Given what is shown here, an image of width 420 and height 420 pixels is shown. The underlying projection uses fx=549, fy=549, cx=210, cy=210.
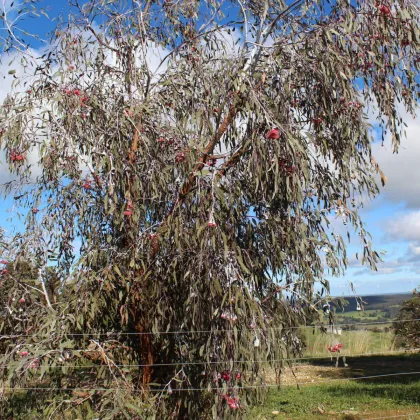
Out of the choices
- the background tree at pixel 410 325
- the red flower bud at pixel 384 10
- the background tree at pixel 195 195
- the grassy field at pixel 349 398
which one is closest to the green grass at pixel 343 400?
the grassy field at pixel 349 398

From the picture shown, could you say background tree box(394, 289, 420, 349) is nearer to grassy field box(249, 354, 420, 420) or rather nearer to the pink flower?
grassy field box(249, 354, 420, 420)

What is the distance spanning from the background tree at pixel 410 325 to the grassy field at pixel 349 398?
1.96 ft

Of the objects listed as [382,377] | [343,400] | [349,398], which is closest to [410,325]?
[382,377]

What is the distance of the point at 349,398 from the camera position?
25.1 feet

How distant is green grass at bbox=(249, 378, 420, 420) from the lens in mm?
6797

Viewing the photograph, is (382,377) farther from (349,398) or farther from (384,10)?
(384,10)

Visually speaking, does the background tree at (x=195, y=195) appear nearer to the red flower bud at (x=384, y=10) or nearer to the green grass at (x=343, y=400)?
the red flower bud at (x=384, y=10)

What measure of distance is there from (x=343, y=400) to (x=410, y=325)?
2.58 metres

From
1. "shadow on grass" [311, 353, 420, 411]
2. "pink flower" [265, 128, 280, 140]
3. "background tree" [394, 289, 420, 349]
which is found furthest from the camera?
"background tree" [394, 289, 420, 349]

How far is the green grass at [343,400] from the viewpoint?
6797mm

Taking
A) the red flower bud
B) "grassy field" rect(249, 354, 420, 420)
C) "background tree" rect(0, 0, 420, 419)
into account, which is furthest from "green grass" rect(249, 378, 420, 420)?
the red flower bud

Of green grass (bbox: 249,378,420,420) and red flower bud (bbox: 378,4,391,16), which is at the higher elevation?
red flower bud (bbox: 378,4,391,16)

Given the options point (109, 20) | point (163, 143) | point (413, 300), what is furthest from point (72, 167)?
point (413, 300)

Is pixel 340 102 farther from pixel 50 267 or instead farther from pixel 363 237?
pixel 50 267
